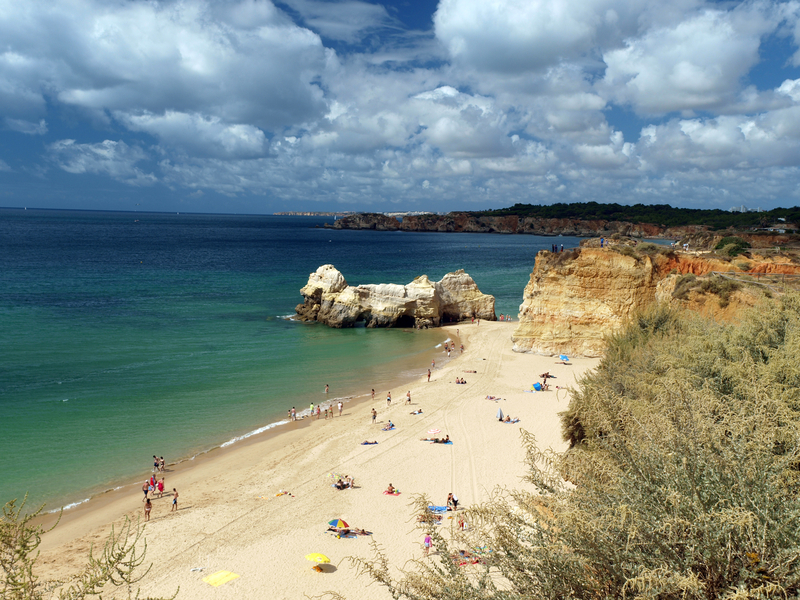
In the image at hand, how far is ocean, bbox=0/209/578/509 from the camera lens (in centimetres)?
1747

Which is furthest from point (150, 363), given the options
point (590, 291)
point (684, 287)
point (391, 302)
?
point (684, 287)

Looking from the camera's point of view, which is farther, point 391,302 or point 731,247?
point 391,302

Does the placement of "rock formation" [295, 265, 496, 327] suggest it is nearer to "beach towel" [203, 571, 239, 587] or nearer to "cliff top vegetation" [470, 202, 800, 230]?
"beach towel" [203, 571, 239, 587]

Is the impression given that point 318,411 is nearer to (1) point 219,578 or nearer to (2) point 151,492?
(2) point 151,492

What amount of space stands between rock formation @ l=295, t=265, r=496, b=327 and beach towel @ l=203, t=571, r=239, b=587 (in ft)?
90.4

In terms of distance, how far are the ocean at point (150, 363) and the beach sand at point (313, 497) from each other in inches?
87.4

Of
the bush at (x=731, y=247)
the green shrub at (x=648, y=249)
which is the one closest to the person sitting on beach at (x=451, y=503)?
the green shrub at (x=648, y=249)

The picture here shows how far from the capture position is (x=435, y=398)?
23438 mm

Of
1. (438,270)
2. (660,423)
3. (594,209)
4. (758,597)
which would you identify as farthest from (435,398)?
(594,209)

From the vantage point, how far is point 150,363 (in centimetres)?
2714

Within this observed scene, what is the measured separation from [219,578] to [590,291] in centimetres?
2245

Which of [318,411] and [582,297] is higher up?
[582,297]

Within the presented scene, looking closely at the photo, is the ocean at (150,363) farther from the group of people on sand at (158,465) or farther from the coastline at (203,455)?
the group of people on sand at (158,465)

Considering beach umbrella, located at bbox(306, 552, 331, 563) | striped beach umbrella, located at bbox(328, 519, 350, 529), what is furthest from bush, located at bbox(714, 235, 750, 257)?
beach umbrella, located at bbox(306, 552, 331, 563)
